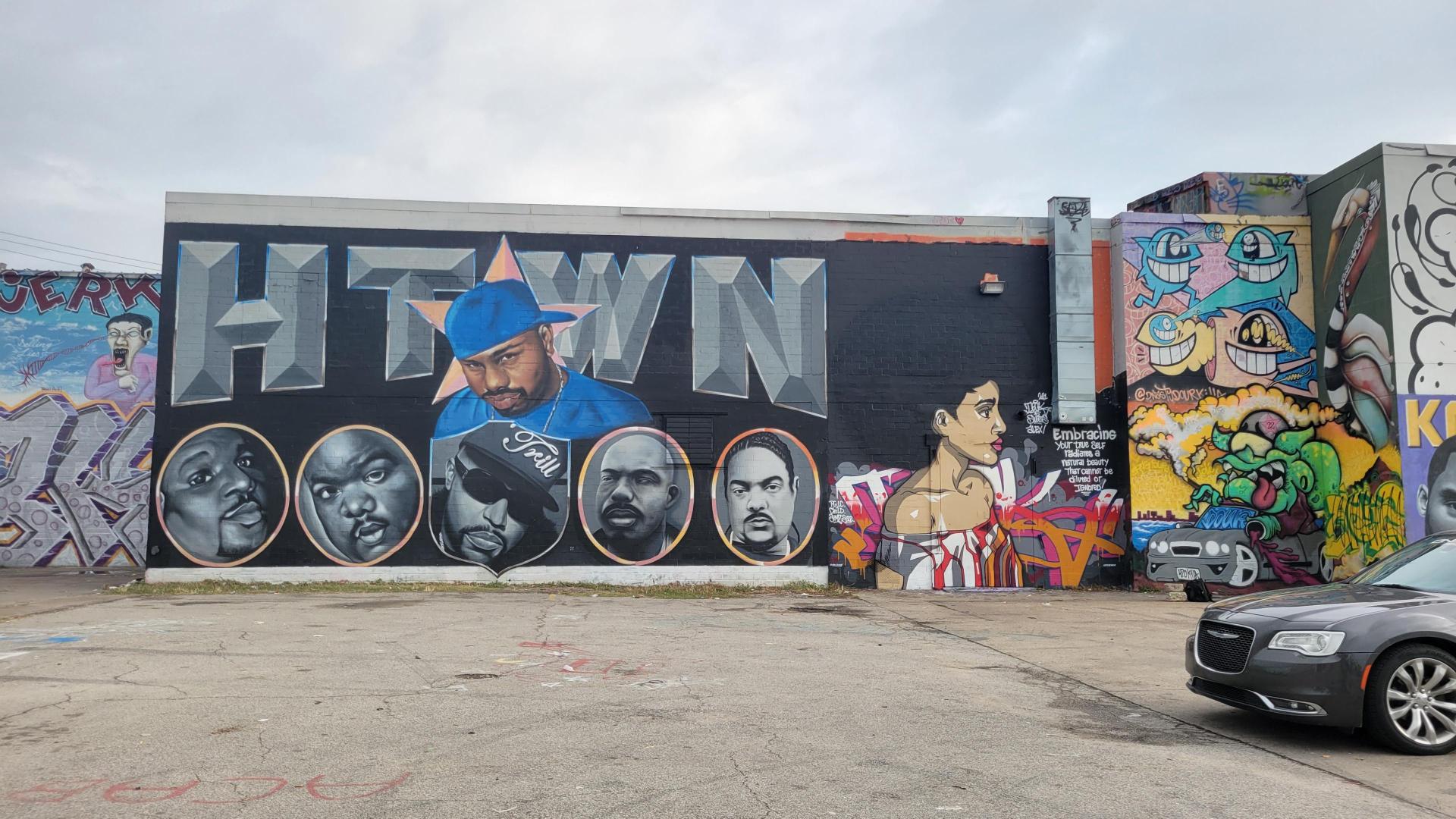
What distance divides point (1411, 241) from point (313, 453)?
19935mm

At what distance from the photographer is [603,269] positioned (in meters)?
18.7

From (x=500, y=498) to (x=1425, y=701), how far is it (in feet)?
48.3

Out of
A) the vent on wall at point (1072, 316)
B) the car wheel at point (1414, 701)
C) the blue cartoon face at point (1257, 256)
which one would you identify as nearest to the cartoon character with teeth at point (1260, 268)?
the blue cartoon face at point (1257, 256)

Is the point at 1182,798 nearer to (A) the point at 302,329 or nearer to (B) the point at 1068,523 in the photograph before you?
(B) the point at 1068,523

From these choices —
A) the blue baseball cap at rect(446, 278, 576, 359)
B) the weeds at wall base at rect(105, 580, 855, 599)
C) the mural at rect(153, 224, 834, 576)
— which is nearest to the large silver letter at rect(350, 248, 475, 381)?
the mural at rect(153, 224, 834, 576)

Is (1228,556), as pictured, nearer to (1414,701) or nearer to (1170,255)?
(1170,255)

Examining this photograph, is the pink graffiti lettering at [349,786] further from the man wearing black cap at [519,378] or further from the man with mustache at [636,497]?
the man wearing black cap at [519,378]

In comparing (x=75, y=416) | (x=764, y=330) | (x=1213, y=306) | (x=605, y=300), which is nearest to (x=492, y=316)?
(x=605, y=300)

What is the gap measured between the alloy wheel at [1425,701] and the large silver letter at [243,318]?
667 inches

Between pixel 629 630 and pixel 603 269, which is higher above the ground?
pixel 603 269

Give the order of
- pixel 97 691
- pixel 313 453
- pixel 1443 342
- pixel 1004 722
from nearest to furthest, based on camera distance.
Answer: pixel 1004 722
pixel 97 691
pixel 1443 342
pixel 313 453

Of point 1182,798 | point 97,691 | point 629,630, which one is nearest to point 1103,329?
point 629,630

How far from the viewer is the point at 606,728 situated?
688 cm

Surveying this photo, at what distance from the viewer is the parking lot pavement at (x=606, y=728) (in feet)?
17.3
